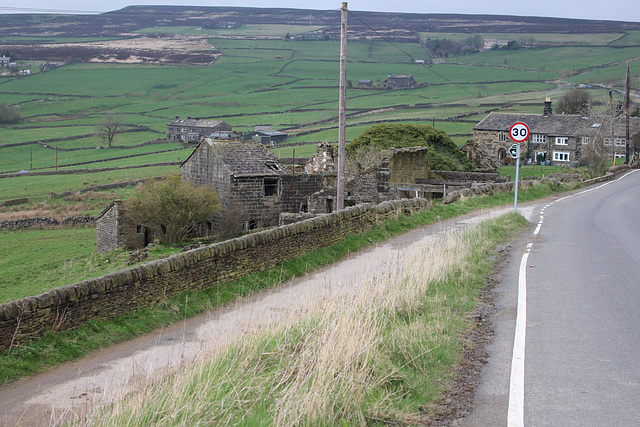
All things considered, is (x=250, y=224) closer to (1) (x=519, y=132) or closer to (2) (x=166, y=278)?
(1) (x=519, y=132)

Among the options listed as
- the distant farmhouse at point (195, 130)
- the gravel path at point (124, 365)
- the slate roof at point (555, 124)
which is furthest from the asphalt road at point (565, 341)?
the distant farmhouse at point (195, 130)

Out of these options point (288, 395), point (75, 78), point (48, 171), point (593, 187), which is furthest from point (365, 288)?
point (75, 78)

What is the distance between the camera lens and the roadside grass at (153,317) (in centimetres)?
906

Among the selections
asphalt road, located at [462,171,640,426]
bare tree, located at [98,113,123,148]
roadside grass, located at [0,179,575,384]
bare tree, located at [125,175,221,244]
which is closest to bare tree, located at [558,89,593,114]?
bare tree, located at [98,113,123,148]

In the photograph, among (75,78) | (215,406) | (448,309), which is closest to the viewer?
(215,406)

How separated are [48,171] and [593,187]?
68.5 meters

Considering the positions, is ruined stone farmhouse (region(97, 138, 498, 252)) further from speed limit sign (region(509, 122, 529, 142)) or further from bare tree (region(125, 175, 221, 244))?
speed limit sign (region(509, 122, 529, 142))

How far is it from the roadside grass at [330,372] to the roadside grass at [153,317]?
285 centimetres

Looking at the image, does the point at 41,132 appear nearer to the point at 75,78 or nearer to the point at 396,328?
the point at 75,78

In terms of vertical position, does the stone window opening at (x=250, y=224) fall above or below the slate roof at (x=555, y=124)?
below

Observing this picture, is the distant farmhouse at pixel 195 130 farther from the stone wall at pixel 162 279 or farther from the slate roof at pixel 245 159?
the stone wall at pixel 162 279

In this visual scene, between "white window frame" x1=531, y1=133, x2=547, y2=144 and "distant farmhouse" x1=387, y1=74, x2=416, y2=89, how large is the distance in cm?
9272

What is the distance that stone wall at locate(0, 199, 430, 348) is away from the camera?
9422mm

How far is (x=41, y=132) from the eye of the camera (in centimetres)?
12462
